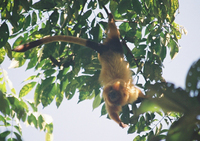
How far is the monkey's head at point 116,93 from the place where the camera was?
14.3ft

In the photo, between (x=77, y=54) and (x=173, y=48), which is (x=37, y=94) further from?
(x=173, y=48)

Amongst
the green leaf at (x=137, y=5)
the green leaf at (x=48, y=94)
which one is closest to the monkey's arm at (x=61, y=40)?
the green leaf at (x=48, y=94)

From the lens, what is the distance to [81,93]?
426cm

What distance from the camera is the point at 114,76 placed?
15.3ft

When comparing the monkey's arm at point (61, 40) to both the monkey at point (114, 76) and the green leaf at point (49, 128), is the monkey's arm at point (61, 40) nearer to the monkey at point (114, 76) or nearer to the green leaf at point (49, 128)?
the monkey at point (114, 76)

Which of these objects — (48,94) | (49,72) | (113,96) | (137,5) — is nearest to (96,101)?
(113,96)

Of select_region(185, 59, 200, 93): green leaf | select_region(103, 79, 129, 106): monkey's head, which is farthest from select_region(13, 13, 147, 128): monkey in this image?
select_region(185, 59, 200, 93): green leaf

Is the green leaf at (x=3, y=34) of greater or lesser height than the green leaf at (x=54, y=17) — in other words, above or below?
below

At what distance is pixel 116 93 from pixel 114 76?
0.42 m

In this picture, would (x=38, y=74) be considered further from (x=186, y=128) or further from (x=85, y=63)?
(x=186, y=128)

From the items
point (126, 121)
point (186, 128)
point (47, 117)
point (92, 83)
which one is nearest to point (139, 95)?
point (126, 121)

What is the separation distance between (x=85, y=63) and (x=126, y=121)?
145 centimetres

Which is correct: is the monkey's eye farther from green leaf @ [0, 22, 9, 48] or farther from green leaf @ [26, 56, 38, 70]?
green leaf @ [0, 22, 9, 48]

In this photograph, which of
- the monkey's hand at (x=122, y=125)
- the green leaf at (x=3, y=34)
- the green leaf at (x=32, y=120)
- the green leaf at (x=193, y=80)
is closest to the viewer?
the green leaf at (x=193, y=80)
